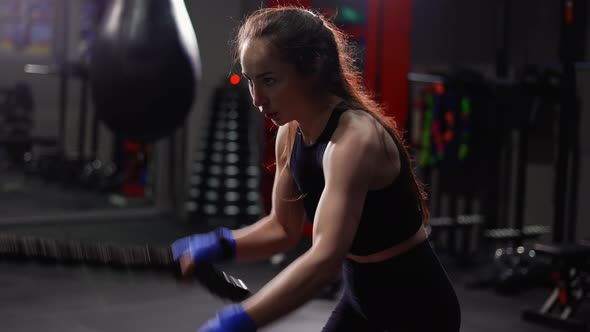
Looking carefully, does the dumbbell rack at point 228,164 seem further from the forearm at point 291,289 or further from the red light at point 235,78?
the forearm at point 291,289

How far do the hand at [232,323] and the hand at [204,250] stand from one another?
1.29ft

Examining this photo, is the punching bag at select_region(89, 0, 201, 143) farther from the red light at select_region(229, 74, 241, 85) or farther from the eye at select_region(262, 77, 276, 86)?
the red light at select_region(229, 74, 241, 85)

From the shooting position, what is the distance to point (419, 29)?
20.8ft

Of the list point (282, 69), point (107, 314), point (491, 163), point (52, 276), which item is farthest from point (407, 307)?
point (491, 163)

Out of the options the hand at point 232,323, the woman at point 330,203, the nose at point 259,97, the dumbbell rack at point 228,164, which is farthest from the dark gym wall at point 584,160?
the hand at point 232,323

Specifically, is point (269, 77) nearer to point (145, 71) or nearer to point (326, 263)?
point (145, 71)

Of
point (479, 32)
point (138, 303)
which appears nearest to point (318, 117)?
point (138, 303)

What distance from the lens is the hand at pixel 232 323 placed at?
4.45 ft

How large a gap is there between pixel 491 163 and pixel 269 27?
4.31 m

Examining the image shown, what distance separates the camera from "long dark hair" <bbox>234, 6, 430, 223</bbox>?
4.91 feet

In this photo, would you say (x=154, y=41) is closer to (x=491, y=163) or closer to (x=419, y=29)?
(x=491, y=163)

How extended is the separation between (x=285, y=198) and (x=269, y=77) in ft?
1.50

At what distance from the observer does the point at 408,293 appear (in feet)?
5.66

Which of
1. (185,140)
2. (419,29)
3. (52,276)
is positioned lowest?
(52,276)
